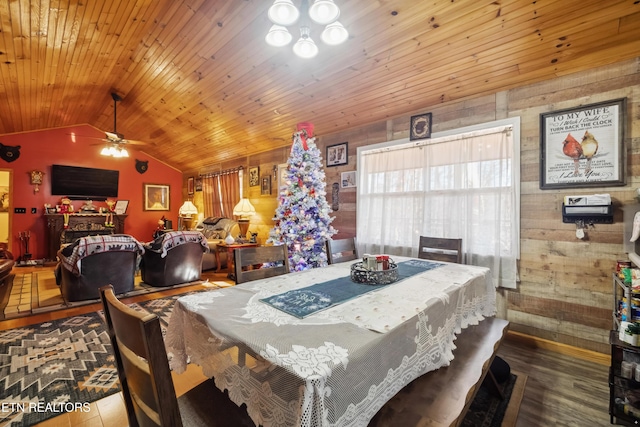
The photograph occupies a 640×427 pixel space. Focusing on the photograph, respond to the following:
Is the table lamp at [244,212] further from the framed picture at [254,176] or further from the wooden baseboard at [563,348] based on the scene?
the wooden baseboard at [563,348]

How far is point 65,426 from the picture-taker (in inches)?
61.2

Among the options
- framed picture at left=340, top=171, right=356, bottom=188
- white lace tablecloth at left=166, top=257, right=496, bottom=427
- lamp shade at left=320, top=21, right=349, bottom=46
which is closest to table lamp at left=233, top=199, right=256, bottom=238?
framed picture at left=340, top=171, right=356, bottom=188

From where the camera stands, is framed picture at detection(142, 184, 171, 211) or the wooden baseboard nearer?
the wooden baseboard

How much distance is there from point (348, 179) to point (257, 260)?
8.86 feet

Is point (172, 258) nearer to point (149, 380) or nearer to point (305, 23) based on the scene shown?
point (305, 23)

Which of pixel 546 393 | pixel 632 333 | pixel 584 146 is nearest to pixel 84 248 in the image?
pixel 546 393

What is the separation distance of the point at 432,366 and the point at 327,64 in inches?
116

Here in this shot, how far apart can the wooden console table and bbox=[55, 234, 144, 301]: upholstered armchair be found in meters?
3.02

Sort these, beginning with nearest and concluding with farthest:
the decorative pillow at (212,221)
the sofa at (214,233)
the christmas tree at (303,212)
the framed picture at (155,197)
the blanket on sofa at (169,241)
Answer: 1. the christmas tree at (303,212)
2. the blanket on sofa at (169,241)
3. the sofa at (214,233)
4. the decorative pillow at (212,221)
5. the framed picture at (155,197)

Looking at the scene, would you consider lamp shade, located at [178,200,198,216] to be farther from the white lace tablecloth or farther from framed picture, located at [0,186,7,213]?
the white lace tablecloth

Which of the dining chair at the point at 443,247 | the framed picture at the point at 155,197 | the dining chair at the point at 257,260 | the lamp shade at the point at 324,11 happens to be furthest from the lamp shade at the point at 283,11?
the framed picture at the point at 155,197

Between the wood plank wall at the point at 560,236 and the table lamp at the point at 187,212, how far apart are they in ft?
20.7

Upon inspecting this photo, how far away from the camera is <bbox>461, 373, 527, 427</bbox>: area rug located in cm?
158

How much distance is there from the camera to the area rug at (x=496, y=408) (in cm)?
158
